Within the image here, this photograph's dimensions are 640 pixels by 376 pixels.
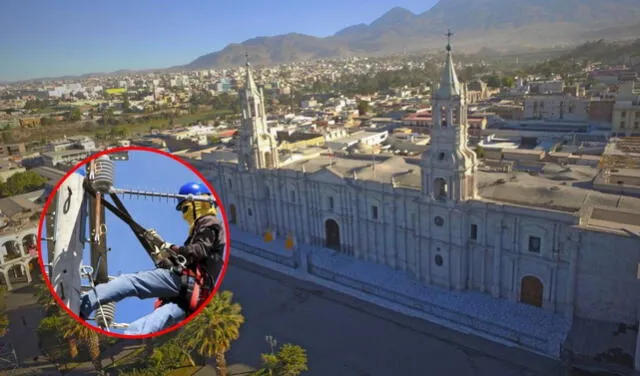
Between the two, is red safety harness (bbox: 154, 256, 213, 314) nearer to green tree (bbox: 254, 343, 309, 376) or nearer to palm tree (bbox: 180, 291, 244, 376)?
palm tree (bbox: 180, 291, 244, 376)

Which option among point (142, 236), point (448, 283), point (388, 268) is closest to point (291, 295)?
point (388, 268)

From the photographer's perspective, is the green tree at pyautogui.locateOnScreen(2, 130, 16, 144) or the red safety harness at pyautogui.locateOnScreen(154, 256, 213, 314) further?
the green tree at pyautogui.locateOnScreen(2, 130, 16, 144)

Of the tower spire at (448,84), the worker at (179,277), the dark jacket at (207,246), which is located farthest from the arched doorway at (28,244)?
the dark jacket at (207,246)

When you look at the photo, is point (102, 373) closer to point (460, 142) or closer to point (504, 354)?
point (504, 354)

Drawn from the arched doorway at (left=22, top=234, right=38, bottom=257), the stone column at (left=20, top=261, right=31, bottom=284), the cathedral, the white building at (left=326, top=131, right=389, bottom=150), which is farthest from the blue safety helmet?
the white building at (left=326, top=131, right=389, bottom=150)

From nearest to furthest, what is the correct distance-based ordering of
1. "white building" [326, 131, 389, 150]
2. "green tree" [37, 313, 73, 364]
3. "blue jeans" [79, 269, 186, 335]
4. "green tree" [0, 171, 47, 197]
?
"blue jeans" [79, 269, 186, 335] < "green tree" [37, 313, 73, 364] < "green tree" [0, 171, 47, 197] < "white building" [326, 131, 389, 150]

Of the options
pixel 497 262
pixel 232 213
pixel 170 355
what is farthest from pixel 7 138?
pixel 497 262
